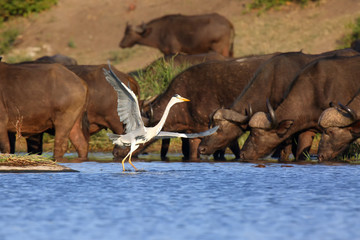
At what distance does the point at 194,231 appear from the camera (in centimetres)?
673

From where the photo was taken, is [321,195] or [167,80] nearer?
[321,195]

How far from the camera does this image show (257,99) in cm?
1511

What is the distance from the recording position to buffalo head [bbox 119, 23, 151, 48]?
36031 millimetres

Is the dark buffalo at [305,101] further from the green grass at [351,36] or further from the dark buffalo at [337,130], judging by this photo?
the green grass at [351,36]

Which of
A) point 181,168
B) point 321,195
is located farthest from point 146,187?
point 181,168

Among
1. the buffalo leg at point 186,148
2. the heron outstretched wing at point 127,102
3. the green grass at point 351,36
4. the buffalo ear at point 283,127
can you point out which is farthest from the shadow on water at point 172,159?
the green grass at point 351,36

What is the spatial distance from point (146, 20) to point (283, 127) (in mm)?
39035

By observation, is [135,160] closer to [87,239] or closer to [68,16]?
[87,239]

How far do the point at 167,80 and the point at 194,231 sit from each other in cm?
1252

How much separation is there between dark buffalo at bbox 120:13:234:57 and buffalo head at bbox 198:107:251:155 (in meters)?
18.7

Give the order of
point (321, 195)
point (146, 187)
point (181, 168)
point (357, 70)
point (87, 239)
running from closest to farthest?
point (87, 239) < point (321, 195) < point (146, 187) < point (181, 168) < point (357, 70)

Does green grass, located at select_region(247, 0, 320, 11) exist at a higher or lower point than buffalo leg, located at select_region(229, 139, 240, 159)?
higher

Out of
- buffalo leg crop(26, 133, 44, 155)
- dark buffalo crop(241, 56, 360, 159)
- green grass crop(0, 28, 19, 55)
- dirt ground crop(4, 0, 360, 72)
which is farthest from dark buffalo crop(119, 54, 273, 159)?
green grass crop(0, 28, 19, 55)

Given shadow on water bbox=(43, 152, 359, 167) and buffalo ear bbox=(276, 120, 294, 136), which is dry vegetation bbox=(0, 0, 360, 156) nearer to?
shadow on water bbox=(43, 152, 359, 167)
